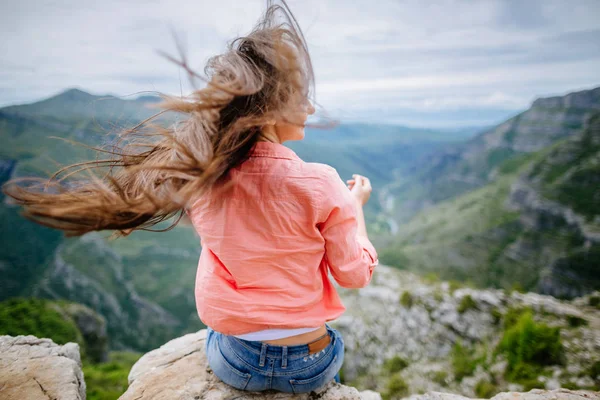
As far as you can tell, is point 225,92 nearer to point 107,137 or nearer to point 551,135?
point 107,137

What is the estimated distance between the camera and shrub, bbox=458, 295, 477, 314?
9.63 m

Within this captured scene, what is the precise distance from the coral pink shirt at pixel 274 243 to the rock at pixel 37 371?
1.84m

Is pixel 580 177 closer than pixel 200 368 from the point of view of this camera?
No

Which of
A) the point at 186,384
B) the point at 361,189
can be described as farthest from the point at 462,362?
the point at 186,384

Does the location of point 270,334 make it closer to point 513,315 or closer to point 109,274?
point 513,315

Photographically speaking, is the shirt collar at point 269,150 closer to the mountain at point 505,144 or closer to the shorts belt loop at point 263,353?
the shorts belt loop at point 263,353

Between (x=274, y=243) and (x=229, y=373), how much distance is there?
1.26 m

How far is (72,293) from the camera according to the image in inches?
2272

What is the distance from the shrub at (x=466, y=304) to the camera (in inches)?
379

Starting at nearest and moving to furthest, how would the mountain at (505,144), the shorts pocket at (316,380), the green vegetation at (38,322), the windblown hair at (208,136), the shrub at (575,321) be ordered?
1. the windblown hair at (208,136)
2. the shorts pocket at (316,380)
3. the shrub at (575,321)
4. the green vegetation at (38,322)
5. the mountain at (505,144)

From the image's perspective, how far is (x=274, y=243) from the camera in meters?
1.81

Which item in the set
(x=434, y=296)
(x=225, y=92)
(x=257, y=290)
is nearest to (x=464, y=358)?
(x=434, y=296)

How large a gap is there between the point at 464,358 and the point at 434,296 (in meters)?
4.10

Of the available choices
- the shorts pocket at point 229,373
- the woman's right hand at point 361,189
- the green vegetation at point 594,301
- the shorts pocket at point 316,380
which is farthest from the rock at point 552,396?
the green vegetation at point 594,301
